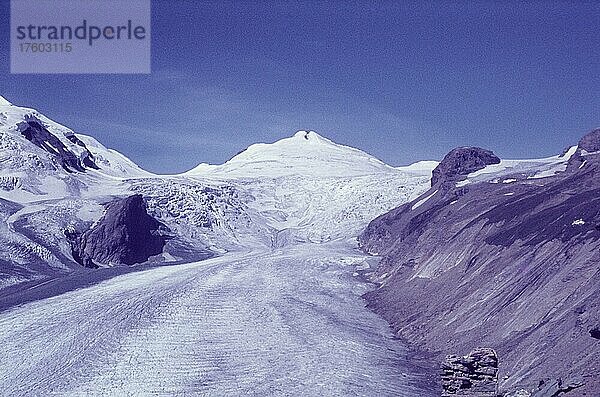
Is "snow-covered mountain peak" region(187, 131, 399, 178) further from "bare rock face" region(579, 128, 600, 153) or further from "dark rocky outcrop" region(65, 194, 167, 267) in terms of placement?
"bare rock face" region(579, 128, 600, 153)

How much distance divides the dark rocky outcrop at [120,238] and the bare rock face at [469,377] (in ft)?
164

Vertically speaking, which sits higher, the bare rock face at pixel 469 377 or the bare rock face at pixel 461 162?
the bare rock face at pixel 461 162

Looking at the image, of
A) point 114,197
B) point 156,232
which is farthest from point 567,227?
point 114,197

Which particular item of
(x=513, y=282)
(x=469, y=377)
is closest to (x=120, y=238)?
(x=513, y=282)

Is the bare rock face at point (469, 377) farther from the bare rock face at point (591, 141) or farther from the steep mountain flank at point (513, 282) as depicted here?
the bare rock face at point (591, 141)

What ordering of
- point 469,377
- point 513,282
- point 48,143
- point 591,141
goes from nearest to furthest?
1. point 469,377
2. point 513,282
3. point 591,141
4. point 48,143

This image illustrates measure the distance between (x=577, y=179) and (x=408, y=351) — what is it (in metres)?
17.6

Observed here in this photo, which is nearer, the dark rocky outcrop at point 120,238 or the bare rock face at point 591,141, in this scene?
the bare rock face at point 591,141

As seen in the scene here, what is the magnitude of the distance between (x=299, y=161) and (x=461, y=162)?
5262 cm

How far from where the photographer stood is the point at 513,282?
30641 mm

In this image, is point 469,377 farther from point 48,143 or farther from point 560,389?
point 48,143

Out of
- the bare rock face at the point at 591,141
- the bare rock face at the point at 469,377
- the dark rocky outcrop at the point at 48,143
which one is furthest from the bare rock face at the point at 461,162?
the bare rock face at the point at 469,377

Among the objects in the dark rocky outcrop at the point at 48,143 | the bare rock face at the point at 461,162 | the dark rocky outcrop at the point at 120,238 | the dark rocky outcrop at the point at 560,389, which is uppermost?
the dark rocky outcrop at the point at 48,143

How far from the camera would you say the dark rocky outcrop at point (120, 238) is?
6388 centimetres
